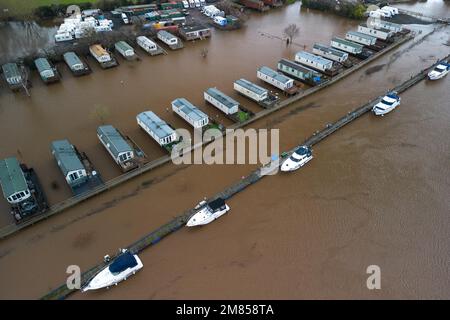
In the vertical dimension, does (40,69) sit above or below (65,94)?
above

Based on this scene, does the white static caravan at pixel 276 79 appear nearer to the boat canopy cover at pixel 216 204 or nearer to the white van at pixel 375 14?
the boat canopy cover at pixel 216 204

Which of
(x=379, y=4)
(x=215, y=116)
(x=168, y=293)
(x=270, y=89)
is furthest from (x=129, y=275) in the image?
(x=379, y=4)

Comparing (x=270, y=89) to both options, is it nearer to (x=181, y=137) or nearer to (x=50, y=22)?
(x=181, y=137)

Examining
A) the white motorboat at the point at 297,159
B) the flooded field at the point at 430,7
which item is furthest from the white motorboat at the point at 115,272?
the flooded field at the point at 430,7

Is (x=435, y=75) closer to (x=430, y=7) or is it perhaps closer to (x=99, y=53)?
(x=430, y=7)

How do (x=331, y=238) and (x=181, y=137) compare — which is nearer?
(x=331, y=238)

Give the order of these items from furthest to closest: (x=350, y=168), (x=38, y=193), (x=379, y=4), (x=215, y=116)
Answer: (x=379, y=4), (x=215, y=116), (x=350, y=168), (x=38, y=193)

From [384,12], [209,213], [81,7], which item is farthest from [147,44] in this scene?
[384,12]
